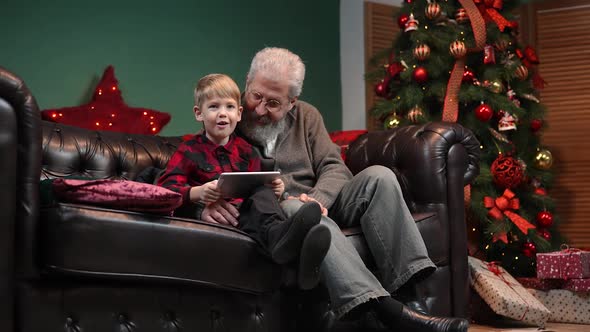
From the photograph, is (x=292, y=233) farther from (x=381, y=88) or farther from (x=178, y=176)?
(x=381, y=88)

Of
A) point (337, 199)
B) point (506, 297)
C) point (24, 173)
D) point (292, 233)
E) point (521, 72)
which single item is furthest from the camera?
point (521, 72)

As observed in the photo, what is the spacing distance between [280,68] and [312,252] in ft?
2.97

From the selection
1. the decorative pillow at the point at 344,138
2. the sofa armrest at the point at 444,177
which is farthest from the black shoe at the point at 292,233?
the decorative pillow at the point at 344,138

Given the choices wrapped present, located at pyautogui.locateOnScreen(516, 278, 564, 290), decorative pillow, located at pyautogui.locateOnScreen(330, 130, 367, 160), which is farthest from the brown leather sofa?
wrapped present, located at pyautogui.locateOnScreen(516, 278, 564, 290)

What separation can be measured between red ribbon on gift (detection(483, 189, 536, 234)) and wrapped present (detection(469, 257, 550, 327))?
18.8 inches

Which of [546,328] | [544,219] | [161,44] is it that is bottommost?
[546,328]

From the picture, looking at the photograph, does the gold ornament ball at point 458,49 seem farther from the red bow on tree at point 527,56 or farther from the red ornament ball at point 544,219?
the red ornament ball at point 544,219

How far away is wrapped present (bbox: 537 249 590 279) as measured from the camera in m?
3.71

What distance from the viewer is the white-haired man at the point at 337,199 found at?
2.42m

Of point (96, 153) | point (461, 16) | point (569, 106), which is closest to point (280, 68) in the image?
point (96, 153)

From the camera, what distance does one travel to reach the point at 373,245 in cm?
264

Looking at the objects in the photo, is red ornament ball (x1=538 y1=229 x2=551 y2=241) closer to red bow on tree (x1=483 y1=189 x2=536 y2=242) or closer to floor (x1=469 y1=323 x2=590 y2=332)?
red bow on tree (x1=483 y1=189 x2=536 y2=242)

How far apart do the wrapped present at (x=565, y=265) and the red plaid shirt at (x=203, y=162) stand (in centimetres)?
176

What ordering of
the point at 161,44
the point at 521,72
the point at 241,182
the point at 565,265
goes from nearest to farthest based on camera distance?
the point at 241,182, the point at 565,265, the point at 521,72, the point at 161,44
